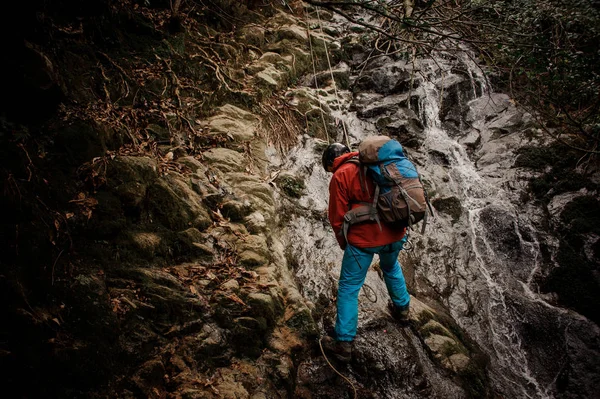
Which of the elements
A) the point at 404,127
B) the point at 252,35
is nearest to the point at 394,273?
the point at 404,127

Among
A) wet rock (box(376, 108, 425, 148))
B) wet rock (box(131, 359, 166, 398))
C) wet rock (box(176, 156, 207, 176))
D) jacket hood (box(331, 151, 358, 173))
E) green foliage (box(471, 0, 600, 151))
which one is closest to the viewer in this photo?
wet rock (box(131, 359, 166, 398))

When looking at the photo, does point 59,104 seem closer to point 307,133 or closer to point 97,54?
point 97,54

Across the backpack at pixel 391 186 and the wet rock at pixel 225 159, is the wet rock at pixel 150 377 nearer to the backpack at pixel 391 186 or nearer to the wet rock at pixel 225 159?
the backpack at pixel 391 186

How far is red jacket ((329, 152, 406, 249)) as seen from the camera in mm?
3387

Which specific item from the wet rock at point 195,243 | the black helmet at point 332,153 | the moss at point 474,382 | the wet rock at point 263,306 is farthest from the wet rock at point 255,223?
the moss at point 474,382

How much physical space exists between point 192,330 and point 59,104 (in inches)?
101

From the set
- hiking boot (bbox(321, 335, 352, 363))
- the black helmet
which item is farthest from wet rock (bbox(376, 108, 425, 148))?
hiking boot (bbox(321, 335, 352, 363))

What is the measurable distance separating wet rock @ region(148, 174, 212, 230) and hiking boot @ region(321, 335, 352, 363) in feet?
6.60

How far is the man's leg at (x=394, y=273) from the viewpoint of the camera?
3638 mm

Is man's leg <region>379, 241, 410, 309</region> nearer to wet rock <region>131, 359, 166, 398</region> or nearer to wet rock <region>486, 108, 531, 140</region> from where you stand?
wet rock <region>131, 359, 166, 398</region>

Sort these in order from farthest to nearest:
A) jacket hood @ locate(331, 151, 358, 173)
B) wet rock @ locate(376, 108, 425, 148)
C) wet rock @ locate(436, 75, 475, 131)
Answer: wet rock @ locate(436, 75, 475, 131), wet rock @ locate(376, 108, 425, 148), jacket hood @ locate(331, 151, 358, 173)

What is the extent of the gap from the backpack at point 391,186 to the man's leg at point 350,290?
0.43m

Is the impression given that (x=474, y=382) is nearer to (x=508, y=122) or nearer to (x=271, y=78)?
(x=271, y=78)

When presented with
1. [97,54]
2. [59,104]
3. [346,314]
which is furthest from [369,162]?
[97,54]
